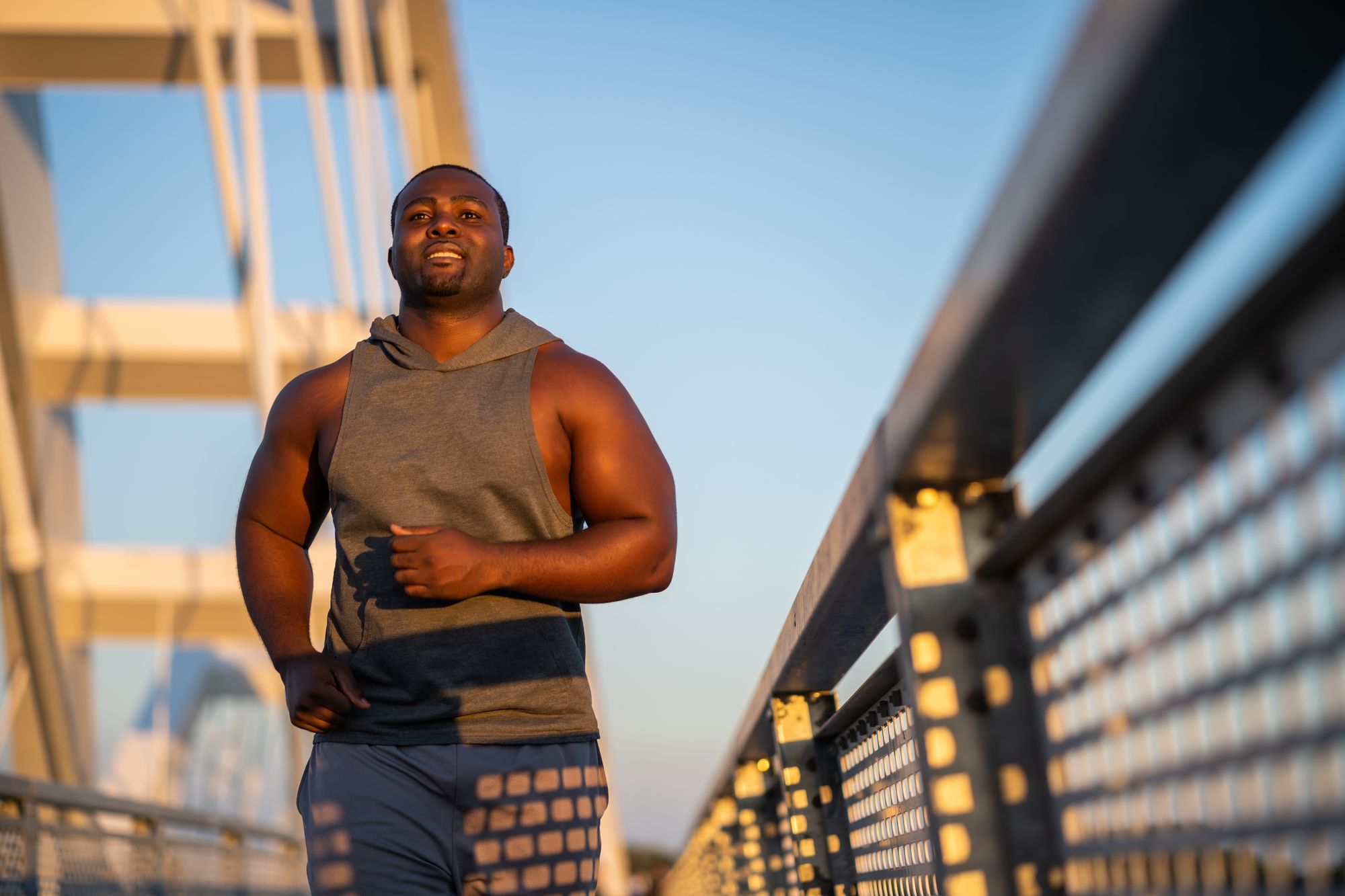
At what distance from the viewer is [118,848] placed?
5547 mm

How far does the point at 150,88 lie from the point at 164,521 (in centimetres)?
522

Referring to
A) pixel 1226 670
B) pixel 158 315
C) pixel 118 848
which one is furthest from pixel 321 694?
pixel 158 315

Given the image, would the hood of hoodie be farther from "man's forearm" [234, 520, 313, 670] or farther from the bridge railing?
the bridge railing

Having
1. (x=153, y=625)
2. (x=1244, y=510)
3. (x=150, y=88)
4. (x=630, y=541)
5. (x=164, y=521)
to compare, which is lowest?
(x=1244, y=510)

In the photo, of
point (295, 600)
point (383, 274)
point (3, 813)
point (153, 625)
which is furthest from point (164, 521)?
point (295, 600)

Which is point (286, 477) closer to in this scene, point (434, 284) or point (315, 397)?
point (315, 397)

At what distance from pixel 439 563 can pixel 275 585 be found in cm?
66

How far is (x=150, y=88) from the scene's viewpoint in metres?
12.0

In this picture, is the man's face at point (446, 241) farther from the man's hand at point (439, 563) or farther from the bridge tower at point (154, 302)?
the bridge tower at point (154, 302)

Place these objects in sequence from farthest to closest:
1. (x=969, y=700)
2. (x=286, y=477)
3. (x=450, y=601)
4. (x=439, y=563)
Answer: (x=286, y=477) → (x=450, y=601) → (x=439, y=563) → (x=969, y=700)

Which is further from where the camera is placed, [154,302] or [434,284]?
[154,302]

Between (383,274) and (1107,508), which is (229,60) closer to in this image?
(383,274)

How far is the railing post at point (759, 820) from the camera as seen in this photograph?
158 inches

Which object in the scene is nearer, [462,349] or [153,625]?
[462,349]
